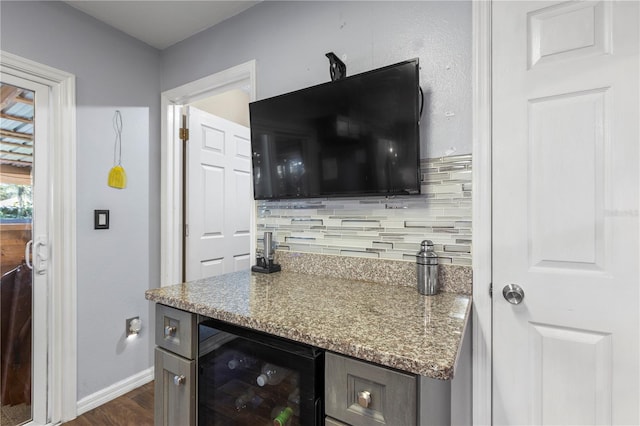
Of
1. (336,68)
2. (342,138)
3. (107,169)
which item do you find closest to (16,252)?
(107,169)

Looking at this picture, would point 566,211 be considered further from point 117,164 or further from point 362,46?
point 117,164

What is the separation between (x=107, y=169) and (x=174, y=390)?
157 centimetres

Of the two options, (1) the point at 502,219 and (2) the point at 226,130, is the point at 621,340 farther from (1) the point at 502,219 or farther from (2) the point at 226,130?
(2) the point at 226,130

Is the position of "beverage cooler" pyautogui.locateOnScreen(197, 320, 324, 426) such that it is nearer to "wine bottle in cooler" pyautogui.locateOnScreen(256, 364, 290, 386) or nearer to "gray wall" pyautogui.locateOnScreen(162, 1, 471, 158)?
"wine bottle in cooler" pyautogui.locateOnScreen(256, 364, 290, 386)

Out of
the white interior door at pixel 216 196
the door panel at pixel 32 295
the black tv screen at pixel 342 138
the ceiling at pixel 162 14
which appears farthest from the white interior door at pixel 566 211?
the door panel at pixel 32 295

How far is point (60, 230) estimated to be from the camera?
1.83 meters

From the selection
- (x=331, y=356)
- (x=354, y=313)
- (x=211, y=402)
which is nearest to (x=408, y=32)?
(x=354, y=313)

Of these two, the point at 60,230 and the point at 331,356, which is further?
the point at 60,230

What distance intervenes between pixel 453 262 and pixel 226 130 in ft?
7.04

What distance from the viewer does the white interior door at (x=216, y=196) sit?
92.6 inches

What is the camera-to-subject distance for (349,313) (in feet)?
3.19

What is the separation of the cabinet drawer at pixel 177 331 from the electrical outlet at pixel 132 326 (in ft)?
3.91

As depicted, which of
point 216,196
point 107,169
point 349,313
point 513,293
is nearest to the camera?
point 349,313

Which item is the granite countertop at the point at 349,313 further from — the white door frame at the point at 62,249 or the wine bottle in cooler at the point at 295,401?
the white door frame at the point at 62,249
